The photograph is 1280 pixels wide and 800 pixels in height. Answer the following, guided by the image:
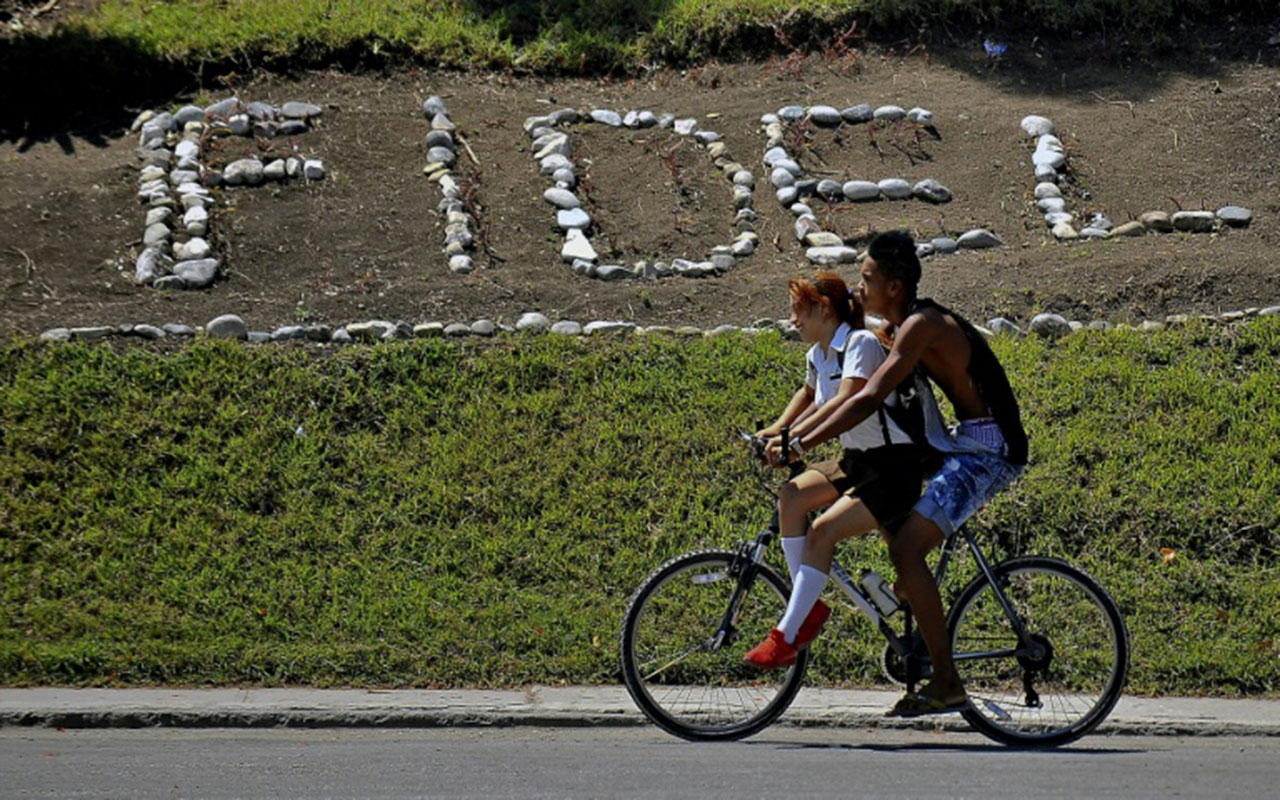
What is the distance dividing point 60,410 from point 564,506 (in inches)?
112

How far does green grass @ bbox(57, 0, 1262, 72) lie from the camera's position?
42.1ft

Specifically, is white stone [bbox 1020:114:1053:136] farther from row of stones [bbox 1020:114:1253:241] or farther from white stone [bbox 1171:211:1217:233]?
white stone [bbox 1171:211:1217:233]

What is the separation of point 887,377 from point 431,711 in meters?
2.43

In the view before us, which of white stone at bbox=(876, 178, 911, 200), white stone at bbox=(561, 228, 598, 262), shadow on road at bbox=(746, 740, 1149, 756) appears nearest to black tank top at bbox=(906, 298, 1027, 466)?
shadow on road at bbox=(746, 740, 1149, 756)

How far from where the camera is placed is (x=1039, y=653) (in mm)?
6078

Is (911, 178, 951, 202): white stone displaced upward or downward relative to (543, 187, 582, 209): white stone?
downward

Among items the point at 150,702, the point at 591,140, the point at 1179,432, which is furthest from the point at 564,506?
the point at 591,140

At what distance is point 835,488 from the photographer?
5949mm

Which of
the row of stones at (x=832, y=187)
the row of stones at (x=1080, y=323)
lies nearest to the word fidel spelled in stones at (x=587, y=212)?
the row of stones at (x=832, y=187)

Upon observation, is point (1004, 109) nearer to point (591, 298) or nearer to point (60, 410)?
point (591, 298)

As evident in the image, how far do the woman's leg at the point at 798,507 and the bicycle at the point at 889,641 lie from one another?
5.0 inches

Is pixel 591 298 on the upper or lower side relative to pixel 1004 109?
lower

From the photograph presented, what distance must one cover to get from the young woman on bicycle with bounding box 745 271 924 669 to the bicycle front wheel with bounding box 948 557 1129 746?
55cm

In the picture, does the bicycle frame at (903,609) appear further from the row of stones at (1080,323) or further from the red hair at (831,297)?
the row of stones at (1080,323)
